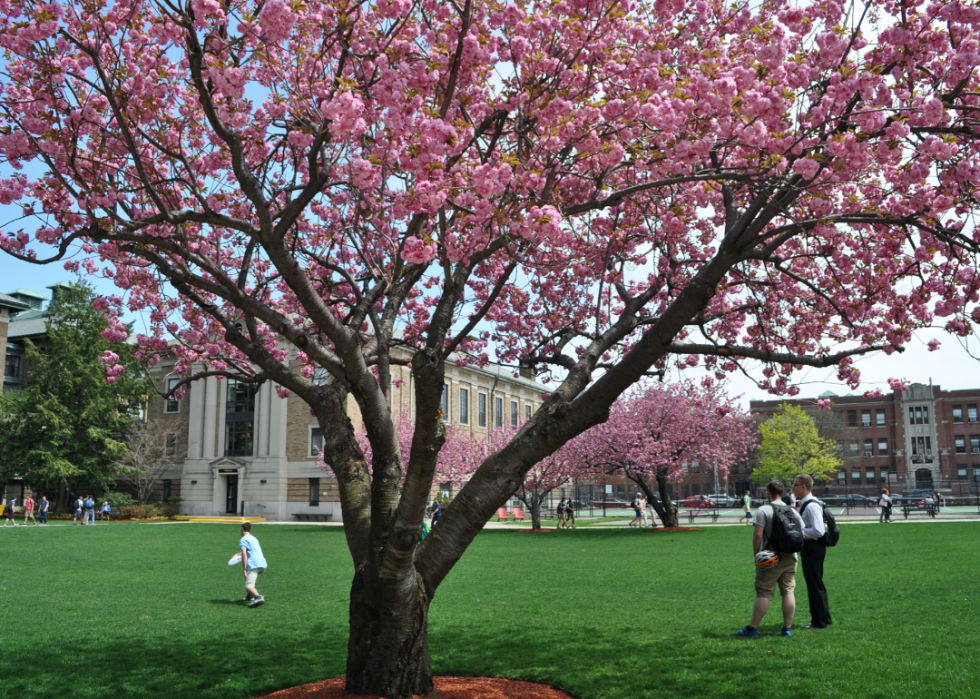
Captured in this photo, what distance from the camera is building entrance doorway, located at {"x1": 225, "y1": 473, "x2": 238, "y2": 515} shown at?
158 ft

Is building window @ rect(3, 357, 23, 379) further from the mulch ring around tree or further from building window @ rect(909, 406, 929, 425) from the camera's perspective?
building window @ rect(909, 406, 929, 425)

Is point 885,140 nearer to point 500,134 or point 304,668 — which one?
point 500,134

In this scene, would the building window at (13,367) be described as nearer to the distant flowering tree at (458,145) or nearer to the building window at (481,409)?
the building window at (481,409)

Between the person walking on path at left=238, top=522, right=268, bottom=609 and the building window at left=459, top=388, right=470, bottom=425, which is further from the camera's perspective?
the building window at left=459, top=388, right=470, bottom=425

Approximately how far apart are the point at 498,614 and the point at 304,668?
12.1 feet

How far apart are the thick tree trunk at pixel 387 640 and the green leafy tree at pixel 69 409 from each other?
137 ft

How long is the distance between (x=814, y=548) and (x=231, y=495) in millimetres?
45824

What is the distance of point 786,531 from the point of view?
324 inches

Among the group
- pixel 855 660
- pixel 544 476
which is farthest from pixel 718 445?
pixel 855 660

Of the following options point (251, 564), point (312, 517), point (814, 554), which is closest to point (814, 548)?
point (814, 554)

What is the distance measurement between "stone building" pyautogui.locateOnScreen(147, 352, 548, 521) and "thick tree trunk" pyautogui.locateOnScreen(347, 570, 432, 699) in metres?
37.9

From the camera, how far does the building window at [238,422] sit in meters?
48.9

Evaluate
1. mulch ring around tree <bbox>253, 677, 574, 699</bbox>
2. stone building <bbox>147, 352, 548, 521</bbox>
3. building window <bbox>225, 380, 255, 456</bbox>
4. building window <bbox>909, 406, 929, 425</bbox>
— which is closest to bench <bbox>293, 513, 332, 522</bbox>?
stone building <bbox>147, 352, 548, 521</bbox>

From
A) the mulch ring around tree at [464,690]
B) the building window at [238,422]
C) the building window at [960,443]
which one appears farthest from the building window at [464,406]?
the building window at [960,443]
